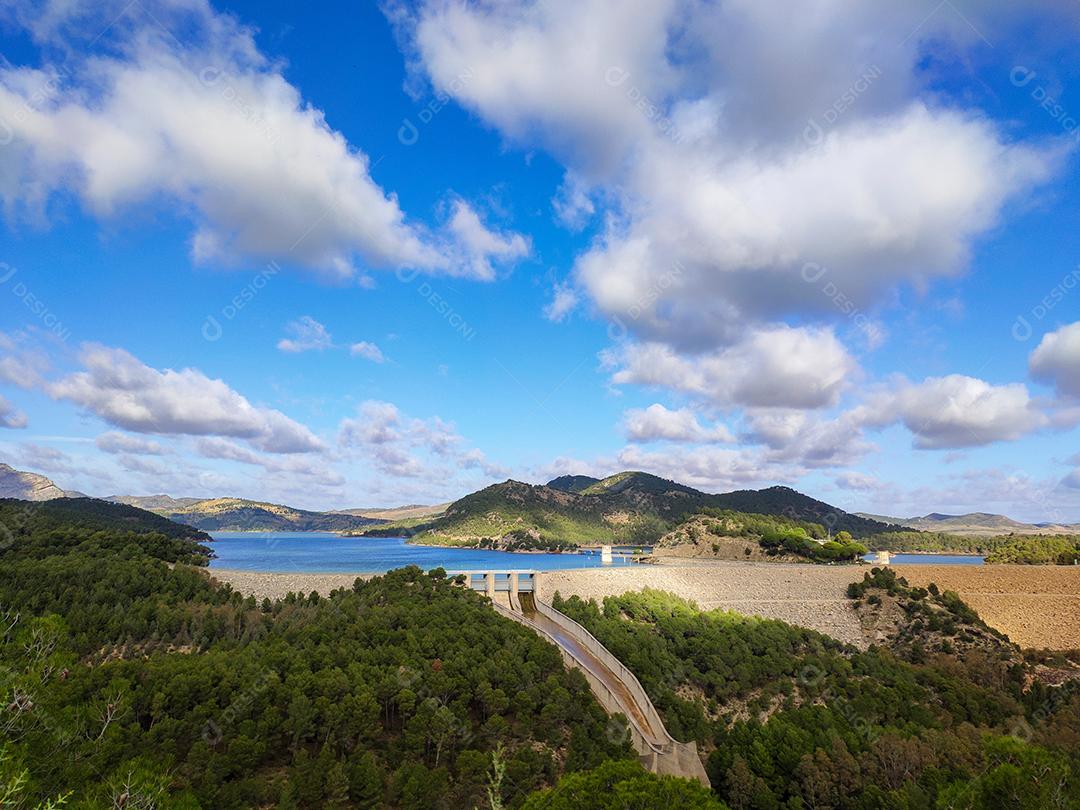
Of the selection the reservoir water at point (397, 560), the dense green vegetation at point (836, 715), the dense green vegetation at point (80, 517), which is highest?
the dense green vegetation at point (80, 517)

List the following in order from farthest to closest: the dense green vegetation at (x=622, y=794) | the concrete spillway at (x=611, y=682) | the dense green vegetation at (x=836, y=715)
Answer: the concrete spillway at (x=611, y=682) → the dense green vegetation at (x=836, y=715) → the dense green vegetation at (x=622, y=794)

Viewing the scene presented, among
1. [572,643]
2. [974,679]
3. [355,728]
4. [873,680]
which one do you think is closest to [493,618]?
[572,643]

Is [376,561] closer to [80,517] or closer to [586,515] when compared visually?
[80,517]

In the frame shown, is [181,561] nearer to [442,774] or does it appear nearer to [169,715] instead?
[169,715]

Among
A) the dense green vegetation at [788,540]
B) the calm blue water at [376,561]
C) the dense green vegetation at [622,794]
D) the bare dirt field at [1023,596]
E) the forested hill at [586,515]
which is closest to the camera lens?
the dense green vegetation at [622,794]

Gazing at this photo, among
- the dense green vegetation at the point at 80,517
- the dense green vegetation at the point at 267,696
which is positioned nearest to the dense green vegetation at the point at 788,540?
the dense green vegetation at the point at 267,696

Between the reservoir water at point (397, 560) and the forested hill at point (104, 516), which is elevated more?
the forested hill at point (104, 516)

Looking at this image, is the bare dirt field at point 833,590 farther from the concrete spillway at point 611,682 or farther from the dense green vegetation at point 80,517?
the dense green vegetation at point 80,517

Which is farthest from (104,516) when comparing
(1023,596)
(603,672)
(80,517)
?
(1023,596)
